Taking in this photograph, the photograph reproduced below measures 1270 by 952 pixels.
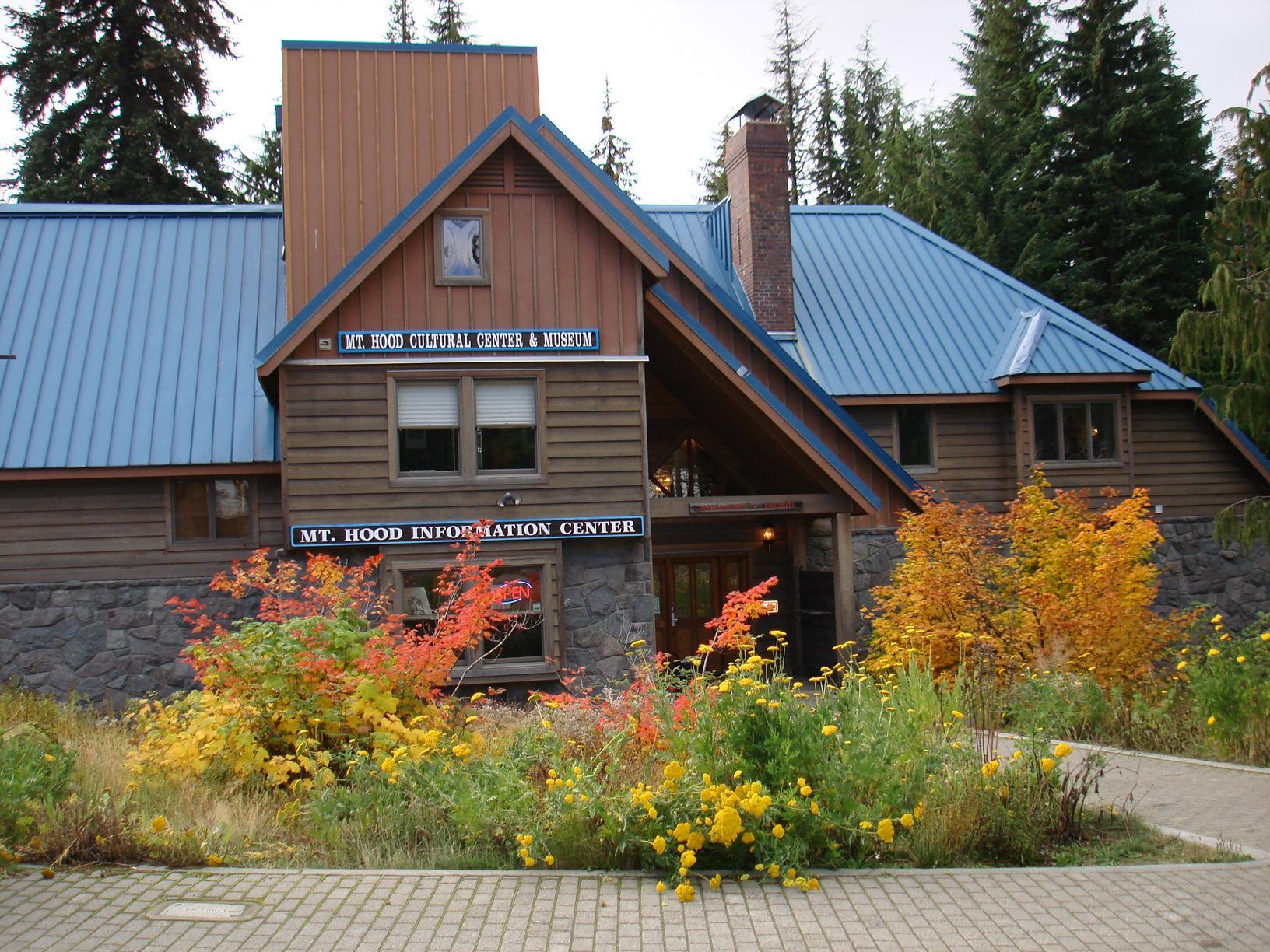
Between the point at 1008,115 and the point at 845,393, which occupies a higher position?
the point at 1008,115

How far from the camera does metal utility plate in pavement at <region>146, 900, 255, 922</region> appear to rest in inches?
256

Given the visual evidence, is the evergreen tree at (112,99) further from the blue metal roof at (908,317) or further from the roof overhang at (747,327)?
the roof overhang at (747,327)

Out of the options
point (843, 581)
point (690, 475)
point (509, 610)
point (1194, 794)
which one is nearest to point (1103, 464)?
point (843, 581)

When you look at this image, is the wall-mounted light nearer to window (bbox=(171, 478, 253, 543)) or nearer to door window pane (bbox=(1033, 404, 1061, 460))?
door window pane (bbox=(1033, 404, 1061, 460))

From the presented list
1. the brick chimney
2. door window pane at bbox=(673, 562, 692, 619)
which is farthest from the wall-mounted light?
the brick chimney

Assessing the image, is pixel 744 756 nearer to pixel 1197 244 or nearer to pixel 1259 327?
pixel 1259 327

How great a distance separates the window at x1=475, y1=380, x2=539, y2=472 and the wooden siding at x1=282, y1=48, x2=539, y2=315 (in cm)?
371

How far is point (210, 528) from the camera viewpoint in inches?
683

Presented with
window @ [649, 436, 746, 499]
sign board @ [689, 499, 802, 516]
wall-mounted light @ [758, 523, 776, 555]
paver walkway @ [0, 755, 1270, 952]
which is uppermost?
window @ [649, 436, 746, 499]

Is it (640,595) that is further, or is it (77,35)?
(77,35)

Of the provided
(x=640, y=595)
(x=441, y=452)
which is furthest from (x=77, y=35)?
(x=640, y=595)

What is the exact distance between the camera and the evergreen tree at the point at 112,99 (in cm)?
2967

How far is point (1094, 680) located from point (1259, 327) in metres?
4.22

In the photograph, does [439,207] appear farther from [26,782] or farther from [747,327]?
[26,782]
